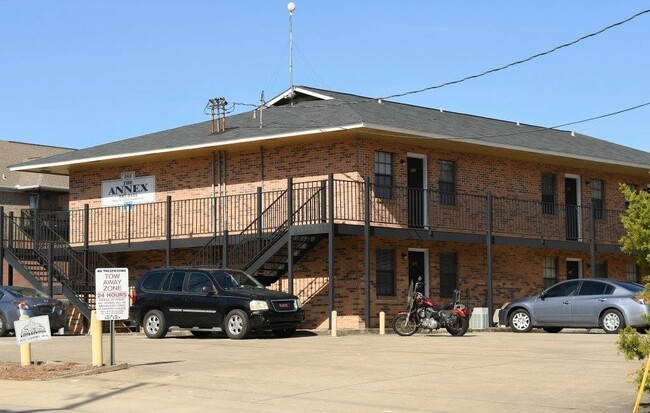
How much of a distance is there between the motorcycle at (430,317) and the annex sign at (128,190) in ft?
39.9

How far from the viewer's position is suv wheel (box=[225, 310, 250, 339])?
2536 centimetres

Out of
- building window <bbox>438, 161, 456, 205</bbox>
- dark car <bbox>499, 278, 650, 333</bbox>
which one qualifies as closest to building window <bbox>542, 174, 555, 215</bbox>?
building window <bbox>438, 161, 456, 205</bbox>

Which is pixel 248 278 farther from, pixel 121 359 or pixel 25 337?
pixel 25 337

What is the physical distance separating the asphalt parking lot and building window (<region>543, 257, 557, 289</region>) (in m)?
13.6

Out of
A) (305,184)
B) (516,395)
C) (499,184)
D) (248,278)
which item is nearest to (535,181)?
(499,184)

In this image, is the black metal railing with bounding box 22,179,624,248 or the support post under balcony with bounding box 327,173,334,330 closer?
the support post under balcony with bounding box 327,173,334,330

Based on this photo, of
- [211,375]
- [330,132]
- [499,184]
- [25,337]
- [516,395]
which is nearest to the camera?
[516,395]

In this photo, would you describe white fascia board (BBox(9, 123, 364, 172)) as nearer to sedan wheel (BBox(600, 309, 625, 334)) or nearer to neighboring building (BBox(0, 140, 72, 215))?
sedan wheel (BBox(600, 309, 625, 334))

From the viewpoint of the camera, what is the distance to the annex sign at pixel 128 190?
36250 mm

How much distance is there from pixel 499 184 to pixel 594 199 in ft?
17.5

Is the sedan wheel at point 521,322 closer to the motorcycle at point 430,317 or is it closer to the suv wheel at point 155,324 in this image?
the motorcycle at point 430,317

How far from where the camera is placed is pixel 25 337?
60.5ft

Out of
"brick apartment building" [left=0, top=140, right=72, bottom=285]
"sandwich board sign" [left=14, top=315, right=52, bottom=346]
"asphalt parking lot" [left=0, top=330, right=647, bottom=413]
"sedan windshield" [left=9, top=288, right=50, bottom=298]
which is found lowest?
"asphalt parking lot" [left=0, top=330, right=647, bottom=413]

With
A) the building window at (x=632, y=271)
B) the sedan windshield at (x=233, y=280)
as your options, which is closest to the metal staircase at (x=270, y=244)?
the sedan windshield at (x=233, y=280)
